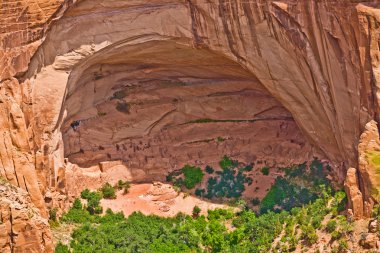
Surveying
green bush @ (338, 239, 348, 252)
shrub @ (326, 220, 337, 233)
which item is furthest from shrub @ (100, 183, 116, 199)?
green bush @ (338, 239, 348, 252)

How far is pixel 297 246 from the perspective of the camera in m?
35.4

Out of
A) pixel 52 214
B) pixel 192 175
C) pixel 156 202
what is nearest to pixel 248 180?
pixel 192 175

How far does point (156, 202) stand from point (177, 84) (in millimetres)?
6049

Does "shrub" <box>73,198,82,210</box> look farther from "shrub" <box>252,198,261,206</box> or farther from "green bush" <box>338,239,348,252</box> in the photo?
"green bush" <box>338,239,348,252</box>

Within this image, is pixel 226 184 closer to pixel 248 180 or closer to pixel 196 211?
pixel 248 180

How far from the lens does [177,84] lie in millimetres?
42562

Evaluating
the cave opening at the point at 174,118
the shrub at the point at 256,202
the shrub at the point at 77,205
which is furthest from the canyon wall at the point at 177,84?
the shrub at the point at 256,202

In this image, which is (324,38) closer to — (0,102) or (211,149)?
(211,149)

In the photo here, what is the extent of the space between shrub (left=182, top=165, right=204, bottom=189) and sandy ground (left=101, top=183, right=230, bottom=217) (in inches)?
24.9

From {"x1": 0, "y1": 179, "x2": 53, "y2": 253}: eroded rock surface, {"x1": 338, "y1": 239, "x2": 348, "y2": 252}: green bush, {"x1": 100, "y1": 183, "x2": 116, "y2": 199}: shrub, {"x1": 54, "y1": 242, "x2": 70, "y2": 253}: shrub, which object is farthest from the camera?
{"x1": 100, "y1": 183, "x2": 116, "y2": 199}: shrub

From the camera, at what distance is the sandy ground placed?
1594 inches

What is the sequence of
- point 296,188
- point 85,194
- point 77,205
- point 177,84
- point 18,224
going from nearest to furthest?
point 18,224 → point 77,205 → point 296,188 → point 85,194 → point 177,84

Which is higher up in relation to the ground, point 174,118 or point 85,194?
point 174,118

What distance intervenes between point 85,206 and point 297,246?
34.6 ft
